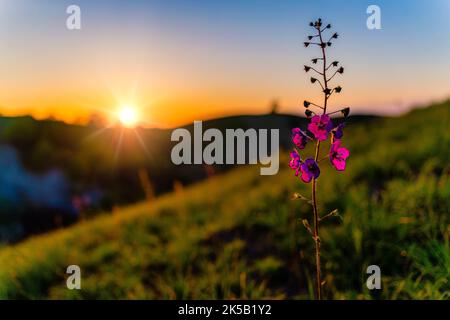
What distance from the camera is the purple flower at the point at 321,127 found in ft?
7.70

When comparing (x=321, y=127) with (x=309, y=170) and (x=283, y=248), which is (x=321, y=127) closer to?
(x=309, y=170)

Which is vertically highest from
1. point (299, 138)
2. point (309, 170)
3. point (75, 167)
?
point (75, 167)

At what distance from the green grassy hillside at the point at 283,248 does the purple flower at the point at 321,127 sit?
42.3 inches

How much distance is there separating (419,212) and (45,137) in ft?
75.2

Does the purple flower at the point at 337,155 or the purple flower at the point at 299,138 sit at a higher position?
the purple flower at the point at 299,138

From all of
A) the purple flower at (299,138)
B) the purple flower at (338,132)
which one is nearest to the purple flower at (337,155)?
the purple flower at (338,132)

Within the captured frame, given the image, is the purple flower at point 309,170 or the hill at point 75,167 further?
the hill at point 75,167

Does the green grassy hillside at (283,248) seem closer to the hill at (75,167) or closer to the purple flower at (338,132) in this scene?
the purple flower at (338,132)

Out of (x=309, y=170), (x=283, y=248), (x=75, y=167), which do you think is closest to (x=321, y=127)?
(x=309, y=170)

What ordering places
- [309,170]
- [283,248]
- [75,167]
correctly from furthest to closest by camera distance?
1. [75,167]
2. [283,248]
3. [309,170]

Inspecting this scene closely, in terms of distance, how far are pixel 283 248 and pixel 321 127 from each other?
2844 mm

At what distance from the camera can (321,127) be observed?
7.74ft

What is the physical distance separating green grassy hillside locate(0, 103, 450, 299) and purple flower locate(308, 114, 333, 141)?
1.08 m
